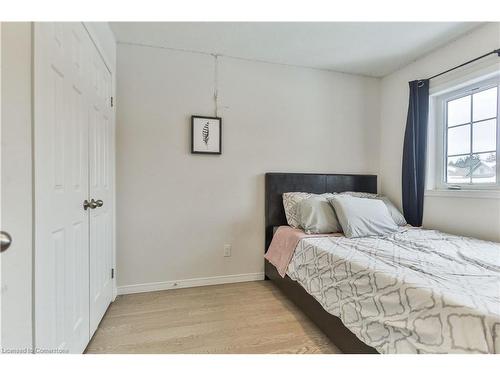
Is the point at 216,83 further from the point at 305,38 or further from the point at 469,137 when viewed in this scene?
the point at 469,137

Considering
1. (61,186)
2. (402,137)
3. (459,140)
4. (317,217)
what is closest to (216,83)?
(317,217)

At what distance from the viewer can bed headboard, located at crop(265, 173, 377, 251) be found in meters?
2.59

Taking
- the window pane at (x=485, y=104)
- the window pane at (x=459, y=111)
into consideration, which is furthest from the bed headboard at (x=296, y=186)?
the window pane at (x=485, y=104)

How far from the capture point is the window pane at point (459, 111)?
2229 mm

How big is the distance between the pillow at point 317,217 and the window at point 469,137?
1.22m

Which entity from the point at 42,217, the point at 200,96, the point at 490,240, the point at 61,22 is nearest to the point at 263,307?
the point at 42,217

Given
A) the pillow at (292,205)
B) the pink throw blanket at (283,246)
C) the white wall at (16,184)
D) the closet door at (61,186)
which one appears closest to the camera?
the white wall at (16,184)

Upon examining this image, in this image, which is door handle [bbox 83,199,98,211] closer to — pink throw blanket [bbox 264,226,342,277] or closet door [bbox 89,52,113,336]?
closet door [bbox 89,52,113,336]

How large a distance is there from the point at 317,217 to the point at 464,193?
4.24 feet

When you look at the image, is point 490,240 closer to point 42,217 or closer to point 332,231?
point 332,231

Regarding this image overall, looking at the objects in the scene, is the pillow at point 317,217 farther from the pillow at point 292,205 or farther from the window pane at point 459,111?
the window pane at point 459,111

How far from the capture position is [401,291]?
1.09 metres

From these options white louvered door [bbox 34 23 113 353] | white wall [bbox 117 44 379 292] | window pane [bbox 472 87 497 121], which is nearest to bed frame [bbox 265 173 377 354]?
white wall [bbox 117 44 379 292]
